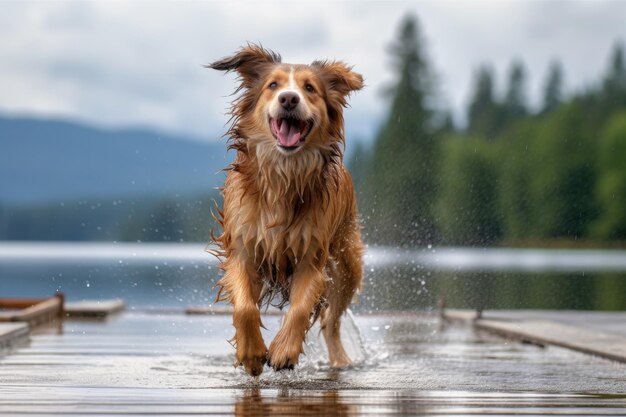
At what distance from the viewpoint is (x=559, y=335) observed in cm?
1220

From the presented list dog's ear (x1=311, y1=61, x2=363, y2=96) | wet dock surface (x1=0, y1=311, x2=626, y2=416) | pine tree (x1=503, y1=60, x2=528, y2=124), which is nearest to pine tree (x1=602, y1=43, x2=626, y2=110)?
pine tree (x1=503, y1=60, x2=528, y2=124)

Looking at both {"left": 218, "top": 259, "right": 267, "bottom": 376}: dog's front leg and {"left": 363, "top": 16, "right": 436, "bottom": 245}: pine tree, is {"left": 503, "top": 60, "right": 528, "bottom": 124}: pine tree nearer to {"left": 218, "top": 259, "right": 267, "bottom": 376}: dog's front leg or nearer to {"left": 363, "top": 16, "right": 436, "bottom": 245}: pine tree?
{"left": 363, "top": 16, "right": 436, "bottom": 245}: pine tree

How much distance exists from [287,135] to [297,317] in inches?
43.1

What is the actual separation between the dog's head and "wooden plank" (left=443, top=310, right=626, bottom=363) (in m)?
3.33

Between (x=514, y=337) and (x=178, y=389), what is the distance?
6211 millimetres

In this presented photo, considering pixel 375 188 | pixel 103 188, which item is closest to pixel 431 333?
pixel 375 188

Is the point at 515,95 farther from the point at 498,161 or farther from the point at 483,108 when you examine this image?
the point at 498,161

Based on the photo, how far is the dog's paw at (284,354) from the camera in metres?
7.45

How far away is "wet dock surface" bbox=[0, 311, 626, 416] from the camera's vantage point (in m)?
6.46

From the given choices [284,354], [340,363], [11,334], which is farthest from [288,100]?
[11,334]

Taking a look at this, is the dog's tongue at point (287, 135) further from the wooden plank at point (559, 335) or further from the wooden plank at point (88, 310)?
the wooden plank at point (88, 310)

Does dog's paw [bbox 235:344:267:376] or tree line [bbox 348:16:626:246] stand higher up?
tree line [bbox 348:16:626:246]

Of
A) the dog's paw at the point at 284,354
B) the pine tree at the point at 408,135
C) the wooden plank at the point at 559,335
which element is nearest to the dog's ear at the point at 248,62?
the dog's paw at the point at 284,354

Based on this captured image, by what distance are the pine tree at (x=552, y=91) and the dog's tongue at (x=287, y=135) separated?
96.0m
